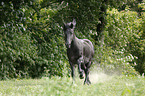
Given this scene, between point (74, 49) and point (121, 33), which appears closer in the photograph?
point (74, 49)

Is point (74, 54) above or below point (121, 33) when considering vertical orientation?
above

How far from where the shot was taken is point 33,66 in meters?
16.5

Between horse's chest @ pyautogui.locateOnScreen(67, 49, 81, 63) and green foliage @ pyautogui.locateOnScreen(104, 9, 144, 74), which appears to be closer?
horse's chest @ pyautogui.locateOnScreen(67, 49, 81, 63)

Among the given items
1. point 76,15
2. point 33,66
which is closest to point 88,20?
point 76,15

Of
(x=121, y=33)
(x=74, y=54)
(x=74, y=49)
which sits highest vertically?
(x=74, y=49)

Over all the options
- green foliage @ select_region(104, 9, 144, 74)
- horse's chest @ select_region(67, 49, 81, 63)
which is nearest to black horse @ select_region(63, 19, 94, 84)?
horse's chest @ select_region(67, 49, 81, 63)

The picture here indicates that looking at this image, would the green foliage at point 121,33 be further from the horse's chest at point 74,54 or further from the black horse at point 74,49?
the horse's chest at point 74,54

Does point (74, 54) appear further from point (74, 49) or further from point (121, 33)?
point (121, 33)

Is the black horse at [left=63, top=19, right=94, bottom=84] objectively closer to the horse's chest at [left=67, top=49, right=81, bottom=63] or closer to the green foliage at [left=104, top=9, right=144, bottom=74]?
the horse's chest at [left=67, top=49, right=81, bottom=63]

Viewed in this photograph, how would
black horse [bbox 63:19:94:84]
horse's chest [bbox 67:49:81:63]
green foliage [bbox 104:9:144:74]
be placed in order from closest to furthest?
black horse [bbox 63:19:94:84], horse's chest [bbox 67:49:81:63], green foliage [bbox 104:9:144:74]

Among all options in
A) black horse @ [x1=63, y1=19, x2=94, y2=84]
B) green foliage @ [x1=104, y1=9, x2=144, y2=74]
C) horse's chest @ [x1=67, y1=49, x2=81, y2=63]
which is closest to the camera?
black horse @ [x1=63, y1=19, x2=94, y2=84]

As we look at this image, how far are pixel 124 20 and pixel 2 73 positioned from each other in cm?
1298

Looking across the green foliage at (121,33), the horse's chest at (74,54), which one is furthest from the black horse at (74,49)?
the green foliage at (121,33)

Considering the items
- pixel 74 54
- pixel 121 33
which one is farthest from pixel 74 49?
pixel 121 33
